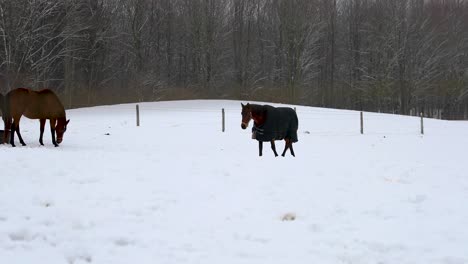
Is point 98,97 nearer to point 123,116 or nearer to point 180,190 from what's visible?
point 123,116

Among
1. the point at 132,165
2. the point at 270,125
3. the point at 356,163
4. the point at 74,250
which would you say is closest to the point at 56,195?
the point at 74,250

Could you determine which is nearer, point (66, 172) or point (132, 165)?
point (66, 172)

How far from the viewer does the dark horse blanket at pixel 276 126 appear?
384 inches

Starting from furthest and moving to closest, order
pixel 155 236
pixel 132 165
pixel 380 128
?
pixel 380 128 < pixel 132 165 < pixel 155 236

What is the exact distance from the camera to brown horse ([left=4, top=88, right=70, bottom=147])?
11.1m

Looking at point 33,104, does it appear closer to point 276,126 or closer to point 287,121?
point 276,126

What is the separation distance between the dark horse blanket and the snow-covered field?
639mm

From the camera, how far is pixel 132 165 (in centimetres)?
833

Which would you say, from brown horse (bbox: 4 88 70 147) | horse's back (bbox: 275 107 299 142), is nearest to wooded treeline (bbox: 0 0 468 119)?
brown horse (bbox: 4 88 70 147)

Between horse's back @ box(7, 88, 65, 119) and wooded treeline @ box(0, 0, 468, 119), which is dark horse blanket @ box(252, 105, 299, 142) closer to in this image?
horse's back @ box(7, 88, 65, 119)

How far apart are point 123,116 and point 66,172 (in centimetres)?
1916

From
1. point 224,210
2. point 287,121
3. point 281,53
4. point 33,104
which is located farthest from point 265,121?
point 281,53

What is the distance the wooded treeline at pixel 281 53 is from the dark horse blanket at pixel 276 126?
2540 cm

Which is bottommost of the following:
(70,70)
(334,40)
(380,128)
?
(380,128)
